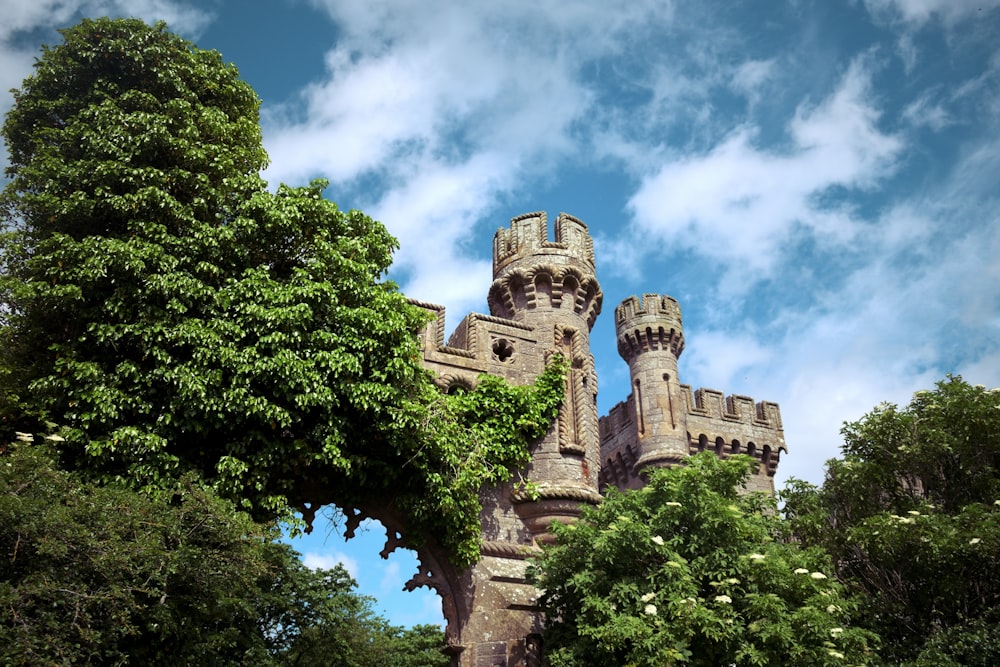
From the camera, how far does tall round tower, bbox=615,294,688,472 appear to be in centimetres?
3169

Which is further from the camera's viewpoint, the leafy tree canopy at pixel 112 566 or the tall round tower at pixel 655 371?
the tall round tower at pixel 655 371

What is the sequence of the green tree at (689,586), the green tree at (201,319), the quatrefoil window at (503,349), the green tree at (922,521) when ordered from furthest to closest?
the quatrefoil window at (503,349)
the green tree at (922,521)
the green tree at (201,319)
the green tree at (689,586)

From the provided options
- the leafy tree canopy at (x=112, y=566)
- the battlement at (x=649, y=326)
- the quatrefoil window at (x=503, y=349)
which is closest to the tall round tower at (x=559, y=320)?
the quatrefoil window at (x=503, y=349)

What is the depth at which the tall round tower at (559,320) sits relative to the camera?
17781 millimetres

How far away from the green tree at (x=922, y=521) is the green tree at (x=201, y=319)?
21.1 ft

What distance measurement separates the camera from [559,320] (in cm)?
2017

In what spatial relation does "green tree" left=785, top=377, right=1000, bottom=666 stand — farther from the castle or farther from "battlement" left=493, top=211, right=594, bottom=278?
"battlement" left=493, top=211, right=594, bottom=278

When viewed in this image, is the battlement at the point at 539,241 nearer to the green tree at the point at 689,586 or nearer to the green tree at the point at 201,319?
the green tree at the point at 201,319

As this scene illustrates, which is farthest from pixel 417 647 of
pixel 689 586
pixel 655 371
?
pixel 689 586

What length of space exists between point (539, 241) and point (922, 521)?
398 inches

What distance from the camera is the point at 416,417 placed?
51.1 feet

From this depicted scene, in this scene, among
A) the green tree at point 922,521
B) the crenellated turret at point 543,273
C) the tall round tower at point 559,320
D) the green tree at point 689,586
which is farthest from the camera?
the crenellated turret at point 543,273

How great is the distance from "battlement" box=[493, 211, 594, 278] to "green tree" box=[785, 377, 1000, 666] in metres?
7.22

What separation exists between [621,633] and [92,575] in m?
7.46
